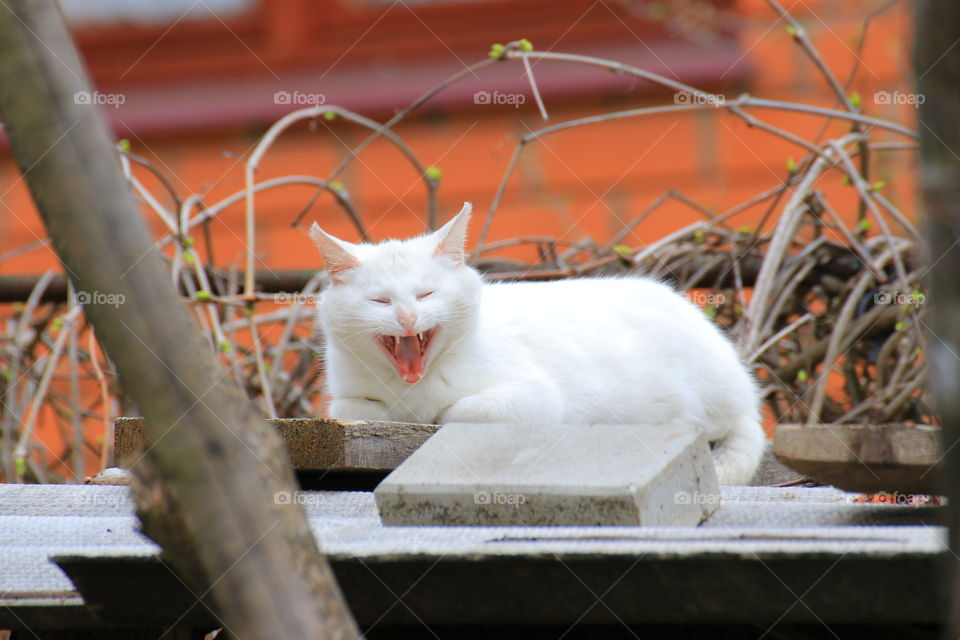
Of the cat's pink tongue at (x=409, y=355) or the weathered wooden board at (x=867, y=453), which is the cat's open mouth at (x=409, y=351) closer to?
the cat's pink tongue at (x=409, y=355)

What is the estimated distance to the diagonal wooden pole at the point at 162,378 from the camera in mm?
793

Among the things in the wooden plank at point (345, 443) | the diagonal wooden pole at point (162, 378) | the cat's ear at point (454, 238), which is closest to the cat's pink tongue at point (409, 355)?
the cat's ear at point (454, 238)

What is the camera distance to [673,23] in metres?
5.23

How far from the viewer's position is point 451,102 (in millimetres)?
5465

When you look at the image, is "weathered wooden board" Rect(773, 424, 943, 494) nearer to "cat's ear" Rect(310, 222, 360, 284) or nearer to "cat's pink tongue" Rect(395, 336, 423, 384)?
"cat's pink tongue" Rect(395, 336, 423, 384)

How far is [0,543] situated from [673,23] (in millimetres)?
4398

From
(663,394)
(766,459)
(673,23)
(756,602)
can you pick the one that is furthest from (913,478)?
(673,23)

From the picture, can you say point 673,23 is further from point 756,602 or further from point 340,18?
point 756,602

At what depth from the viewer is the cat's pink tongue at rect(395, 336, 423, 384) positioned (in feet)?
7.93

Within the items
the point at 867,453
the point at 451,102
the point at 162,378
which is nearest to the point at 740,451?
the point at 867,453

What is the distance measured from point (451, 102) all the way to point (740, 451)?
10.9 ft

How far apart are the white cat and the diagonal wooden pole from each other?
146cm

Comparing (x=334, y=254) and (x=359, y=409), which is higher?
(x=334, y=254)

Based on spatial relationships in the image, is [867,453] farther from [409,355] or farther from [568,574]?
[409,355]
